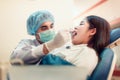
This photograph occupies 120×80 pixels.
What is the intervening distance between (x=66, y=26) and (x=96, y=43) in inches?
10.9

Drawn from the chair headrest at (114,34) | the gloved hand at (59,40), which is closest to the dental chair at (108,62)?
the chair headrest at (114,34)

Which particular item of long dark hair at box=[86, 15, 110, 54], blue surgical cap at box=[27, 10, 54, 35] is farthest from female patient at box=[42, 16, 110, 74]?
blue surgical cap at box=[27, 10, 54, 35]

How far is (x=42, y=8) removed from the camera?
73.5 inches

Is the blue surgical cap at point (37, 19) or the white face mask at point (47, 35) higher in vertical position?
the blue surgical cap at point (37, 19)

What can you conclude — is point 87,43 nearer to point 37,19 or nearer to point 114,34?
point 114,34

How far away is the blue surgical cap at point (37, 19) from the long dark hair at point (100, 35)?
0.36m

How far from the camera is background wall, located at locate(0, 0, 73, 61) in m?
1.83

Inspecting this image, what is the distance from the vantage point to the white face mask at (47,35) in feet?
5.83

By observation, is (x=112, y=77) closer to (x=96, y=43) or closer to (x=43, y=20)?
(x=96, y=43)

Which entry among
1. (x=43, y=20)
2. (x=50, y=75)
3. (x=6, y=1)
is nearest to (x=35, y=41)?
(x=43, y=20)

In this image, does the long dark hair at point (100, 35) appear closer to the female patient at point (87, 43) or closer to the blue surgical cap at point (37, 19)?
the female patient at point (87, 43)

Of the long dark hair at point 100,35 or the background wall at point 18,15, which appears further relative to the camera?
the background wall at point 18,15

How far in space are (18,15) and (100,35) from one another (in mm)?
721

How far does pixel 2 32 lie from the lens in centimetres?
192
